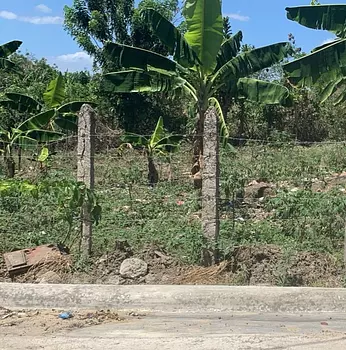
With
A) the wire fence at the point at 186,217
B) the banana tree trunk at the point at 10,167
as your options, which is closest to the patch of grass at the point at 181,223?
the wire fence at the point at 186,217

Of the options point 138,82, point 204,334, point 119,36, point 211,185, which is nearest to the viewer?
point 204,334

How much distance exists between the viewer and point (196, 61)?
11.8m

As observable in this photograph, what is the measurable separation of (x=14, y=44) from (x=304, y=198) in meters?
11.6

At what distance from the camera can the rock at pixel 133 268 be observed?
19.5 feet

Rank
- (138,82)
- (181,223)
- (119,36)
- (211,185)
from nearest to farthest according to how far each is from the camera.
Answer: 1. (211,185)
2. (181,223)
3. (138,82)
4. (119,36)

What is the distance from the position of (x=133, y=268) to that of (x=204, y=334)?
5.68ft

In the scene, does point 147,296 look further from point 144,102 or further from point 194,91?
point 144,102

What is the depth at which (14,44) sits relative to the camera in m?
15.9

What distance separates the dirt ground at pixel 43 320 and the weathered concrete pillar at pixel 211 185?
1.48 metres

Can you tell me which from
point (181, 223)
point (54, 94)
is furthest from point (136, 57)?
point (181, 223)

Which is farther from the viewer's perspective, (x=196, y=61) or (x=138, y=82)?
(x=138, y=82)

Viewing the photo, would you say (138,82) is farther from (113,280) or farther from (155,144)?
(113,280)

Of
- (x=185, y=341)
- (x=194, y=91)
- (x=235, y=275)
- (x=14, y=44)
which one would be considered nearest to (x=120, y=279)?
(x=235, y=275)

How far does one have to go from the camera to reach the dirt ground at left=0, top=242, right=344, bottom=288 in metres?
5.77
